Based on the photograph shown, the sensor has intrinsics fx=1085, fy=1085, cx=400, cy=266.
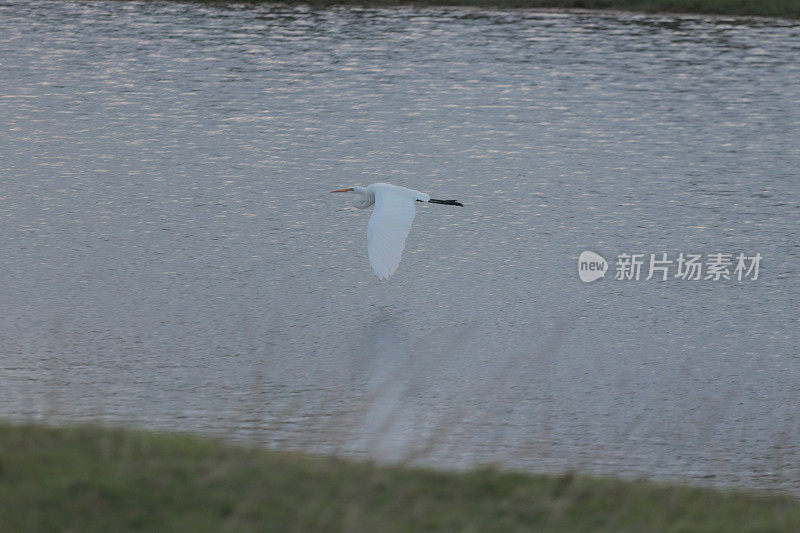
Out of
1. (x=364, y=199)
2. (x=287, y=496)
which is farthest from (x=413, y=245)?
(x=287, y=496)

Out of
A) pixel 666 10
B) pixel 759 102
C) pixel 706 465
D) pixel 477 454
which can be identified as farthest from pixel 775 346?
pixel 666 10

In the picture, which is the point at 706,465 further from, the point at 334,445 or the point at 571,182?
the point at 571,182

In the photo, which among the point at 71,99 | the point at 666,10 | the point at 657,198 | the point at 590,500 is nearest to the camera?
the point at 590,500

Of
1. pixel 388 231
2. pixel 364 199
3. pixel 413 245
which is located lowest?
pixel 413 245

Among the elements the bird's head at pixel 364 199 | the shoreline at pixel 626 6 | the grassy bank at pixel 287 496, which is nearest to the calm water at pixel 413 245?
the bird's head at pixel 364 199

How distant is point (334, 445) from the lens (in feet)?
13.8

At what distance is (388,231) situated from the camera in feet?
20.1

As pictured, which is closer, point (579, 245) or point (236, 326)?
point (236, 326)

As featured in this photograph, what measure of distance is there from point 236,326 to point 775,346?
296 cm

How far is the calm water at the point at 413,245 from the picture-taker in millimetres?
4898

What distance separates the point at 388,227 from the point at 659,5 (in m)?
10.9

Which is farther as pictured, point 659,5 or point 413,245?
point 659,5

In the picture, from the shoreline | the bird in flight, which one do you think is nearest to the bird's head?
the bird in flight

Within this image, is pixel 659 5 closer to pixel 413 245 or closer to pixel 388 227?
pixel 413 245
